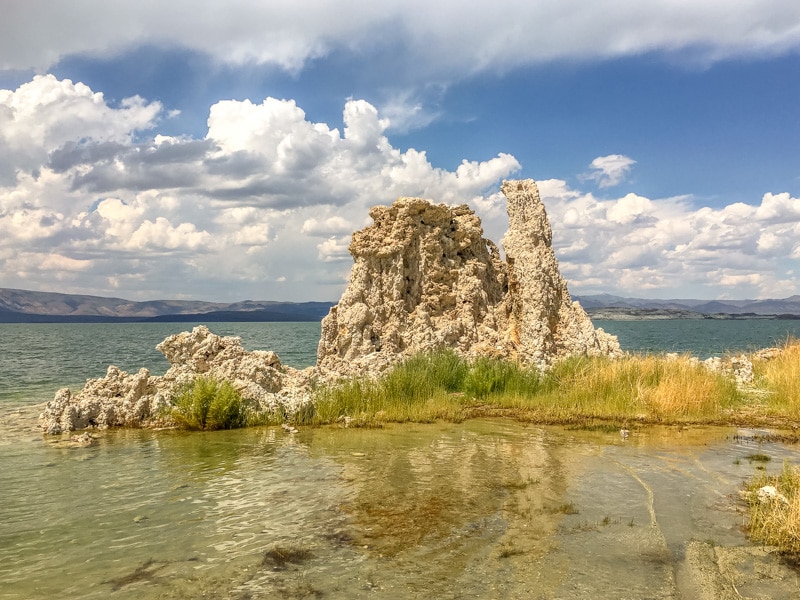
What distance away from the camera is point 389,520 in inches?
302

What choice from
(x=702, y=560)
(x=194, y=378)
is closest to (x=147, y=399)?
(x=194, y=378)

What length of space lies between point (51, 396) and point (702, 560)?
22302 mm

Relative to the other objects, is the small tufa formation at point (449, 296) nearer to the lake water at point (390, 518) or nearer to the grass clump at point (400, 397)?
the grass clump at point (400, 397)

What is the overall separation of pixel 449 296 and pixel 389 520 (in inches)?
499

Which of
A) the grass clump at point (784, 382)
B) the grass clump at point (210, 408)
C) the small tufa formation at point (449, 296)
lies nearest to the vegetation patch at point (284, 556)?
the grass clump at point (210, 408)

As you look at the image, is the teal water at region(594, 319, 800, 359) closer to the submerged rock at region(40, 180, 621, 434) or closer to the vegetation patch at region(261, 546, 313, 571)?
the submerged rock at region(40, 180, 621, 434)

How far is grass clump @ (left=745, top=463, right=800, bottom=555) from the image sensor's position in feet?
21.5

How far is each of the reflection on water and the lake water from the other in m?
0.03

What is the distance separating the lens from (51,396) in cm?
2194

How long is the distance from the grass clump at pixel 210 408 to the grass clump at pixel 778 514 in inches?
428

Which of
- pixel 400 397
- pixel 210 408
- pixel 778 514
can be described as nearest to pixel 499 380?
pixel 400 397

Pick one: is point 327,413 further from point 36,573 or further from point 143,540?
point 36,573

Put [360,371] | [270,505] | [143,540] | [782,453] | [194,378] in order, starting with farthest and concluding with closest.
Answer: [360,371]
[194,378]
[782,453]
[270,505]
[143,540]

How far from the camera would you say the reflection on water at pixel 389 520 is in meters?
5.93
